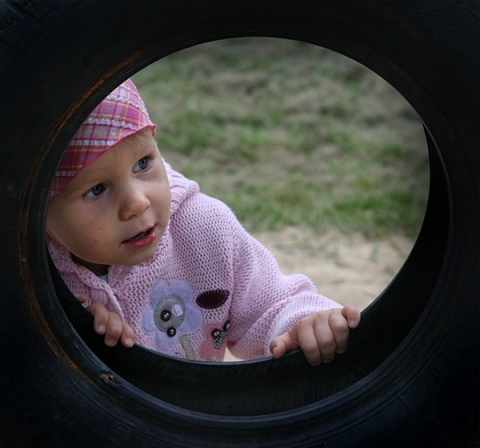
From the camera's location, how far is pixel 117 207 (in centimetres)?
134

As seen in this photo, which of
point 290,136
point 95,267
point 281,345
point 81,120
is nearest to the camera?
point 81,120

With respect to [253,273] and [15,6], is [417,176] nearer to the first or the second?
[253,273]

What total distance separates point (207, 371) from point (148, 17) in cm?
64

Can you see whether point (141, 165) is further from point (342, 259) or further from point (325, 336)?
point (342, 259)

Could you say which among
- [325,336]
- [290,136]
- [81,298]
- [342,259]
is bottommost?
[325,336]

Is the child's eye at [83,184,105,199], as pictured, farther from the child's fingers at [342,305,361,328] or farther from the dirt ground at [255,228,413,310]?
the dirt ground at [255,228,413,310]

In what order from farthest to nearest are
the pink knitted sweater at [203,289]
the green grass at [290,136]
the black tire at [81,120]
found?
1. the green grass at [290,136]
2. the pink knitted sweater at [203,289]
3. the black tire at [81,120]

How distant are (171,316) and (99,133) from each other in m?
0.43

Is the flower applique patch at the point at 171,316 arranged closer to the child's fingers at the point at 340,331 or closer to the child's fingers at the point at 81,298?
the child's fingers at the point at 81,298

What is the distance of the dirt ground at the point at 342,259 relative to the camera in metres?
2.43

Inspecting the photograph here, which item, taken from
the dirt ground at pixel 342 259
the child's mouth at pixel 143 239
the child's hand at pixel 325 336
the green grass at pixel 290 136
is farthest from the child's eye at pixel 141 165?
the green grass at pixel 290 136

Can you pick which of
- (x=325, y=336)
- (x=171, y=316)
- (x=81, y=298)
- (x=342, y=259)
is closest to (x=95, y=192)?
(x=81, y=298)

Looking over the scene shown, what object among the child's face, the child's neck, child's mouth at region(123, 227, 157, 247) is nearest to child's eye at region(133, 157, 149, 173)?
the child's face

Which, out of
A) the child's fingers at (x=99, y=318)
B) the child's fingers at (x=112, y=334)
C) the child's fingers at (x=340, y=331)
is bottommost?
the child's fingers at (x=340, y=331)
